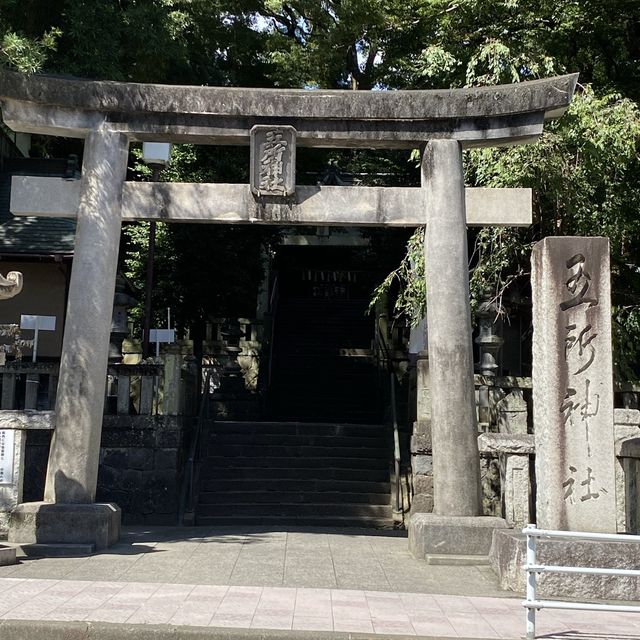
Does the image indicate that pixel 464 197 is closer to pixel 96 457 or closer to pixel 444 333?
pixel 444 333

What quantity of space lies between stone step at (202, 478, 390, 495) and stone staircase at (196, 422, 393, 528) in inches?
0.6

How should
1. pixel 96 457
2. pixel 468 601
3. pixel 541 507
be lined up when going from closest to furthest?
pixel 468 601 → pixel 541 507 → pixel 96 457

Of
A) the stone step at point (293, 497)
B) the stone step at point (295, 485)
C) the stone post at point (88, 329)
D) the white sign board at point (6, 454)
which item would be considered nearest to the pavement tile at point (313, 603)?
the stone post at point (88, 329)

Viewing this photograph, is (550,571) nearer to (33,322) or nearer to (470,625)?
(470,625)

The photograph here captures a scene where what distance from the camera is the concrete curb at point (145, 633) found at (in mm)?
5867

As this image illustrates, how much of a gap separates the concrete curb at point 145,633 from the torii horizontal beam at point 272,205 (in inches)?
209

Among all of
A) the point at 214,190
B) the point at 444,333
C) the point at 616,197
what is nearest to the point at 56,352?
the point at 214,190

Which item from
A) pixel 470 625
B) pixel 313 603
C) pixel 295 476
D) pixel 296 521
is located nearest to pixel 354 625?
pixel 313 603

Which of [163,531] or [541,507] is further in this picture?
[163,531]

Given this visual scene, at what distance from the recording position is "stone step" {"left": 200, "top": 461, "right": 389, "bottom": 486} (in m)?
13.6

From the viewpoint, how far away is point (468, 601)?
7266mm

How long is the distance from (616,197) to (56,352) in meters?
11.3

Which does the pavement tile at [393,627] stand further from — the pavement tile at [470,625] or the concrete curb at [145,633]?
the pavement tile at [470,625]

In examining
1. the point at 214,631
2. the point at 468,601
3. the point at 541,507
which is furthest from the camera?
the point at 541,507
